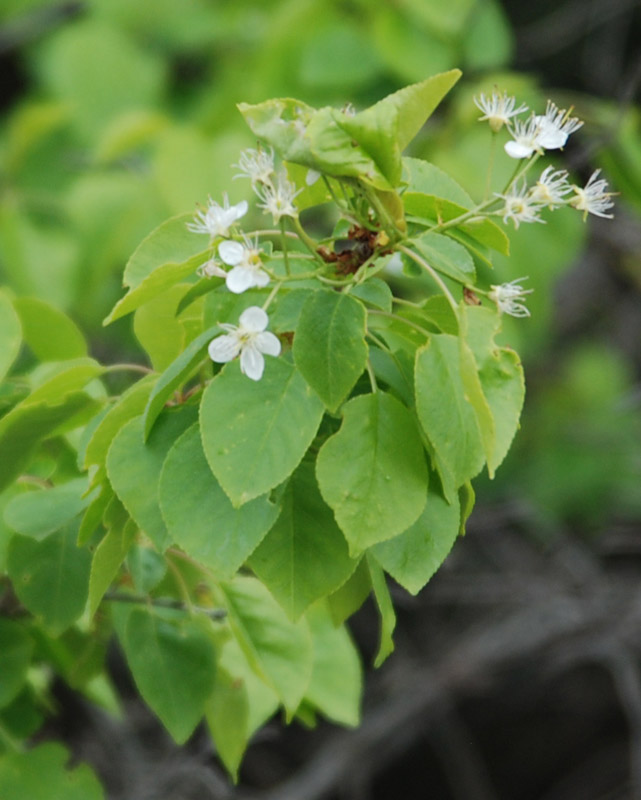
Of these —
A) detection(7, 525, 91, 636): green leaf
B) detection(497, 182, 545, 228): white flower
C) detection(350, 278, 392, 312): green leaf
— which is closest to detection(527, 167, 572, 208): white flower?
detection(497, 182, 545, 228): white flower

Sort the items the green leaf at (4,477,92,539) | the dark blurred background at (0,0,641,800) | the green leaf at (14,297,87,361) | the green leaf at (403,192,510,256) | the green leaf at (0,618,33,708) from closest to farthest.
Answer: the green leaf at (403,192,510,256) → the green leaf at (4,477,92,539) → the green leaf at (0,618,33,708) → the green leaf at (14,297,87,361) → the dark blurred background at (0,0,641,800)

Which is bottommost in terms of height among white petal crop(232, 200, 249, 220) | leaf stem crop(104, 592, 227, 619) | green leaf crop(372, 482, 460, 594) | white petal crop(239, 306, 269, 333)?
leaf stem crop(104, 592, 227, 619)

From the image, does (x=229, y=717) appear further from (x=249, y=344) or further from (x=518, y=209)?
(x=518, y=209)

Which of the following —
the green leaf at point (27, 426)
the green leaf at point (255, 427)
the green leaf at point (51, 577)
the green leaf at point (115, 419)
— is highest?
the green leaf at point (255, 427)

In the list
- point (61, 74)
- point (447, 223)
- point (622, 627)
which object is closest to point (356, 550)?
point (447, 223)

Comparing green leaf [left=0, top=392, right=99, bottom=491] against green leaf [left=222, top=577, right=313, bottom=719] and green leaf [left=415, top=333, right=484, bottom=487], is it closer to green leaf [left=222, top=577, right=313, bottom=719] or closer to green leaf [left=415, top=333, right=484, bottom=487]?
green leaf [left=222, top=577, right=313, bottom=719]

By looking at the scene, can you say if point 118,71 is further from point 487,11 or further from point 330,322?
point 330,322

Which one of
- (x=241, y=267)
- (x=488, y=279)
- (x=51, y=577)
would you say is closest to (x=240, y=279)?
(x=241, y=267)

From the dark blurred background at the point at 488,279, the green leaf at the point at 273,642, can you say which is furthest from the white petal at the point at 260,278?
the dark blurred background at the point at 488,279

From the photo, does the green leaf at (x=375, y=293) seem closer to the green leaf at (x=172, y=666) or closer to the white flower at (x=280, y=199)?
the white flower at (x=280, y=199)
